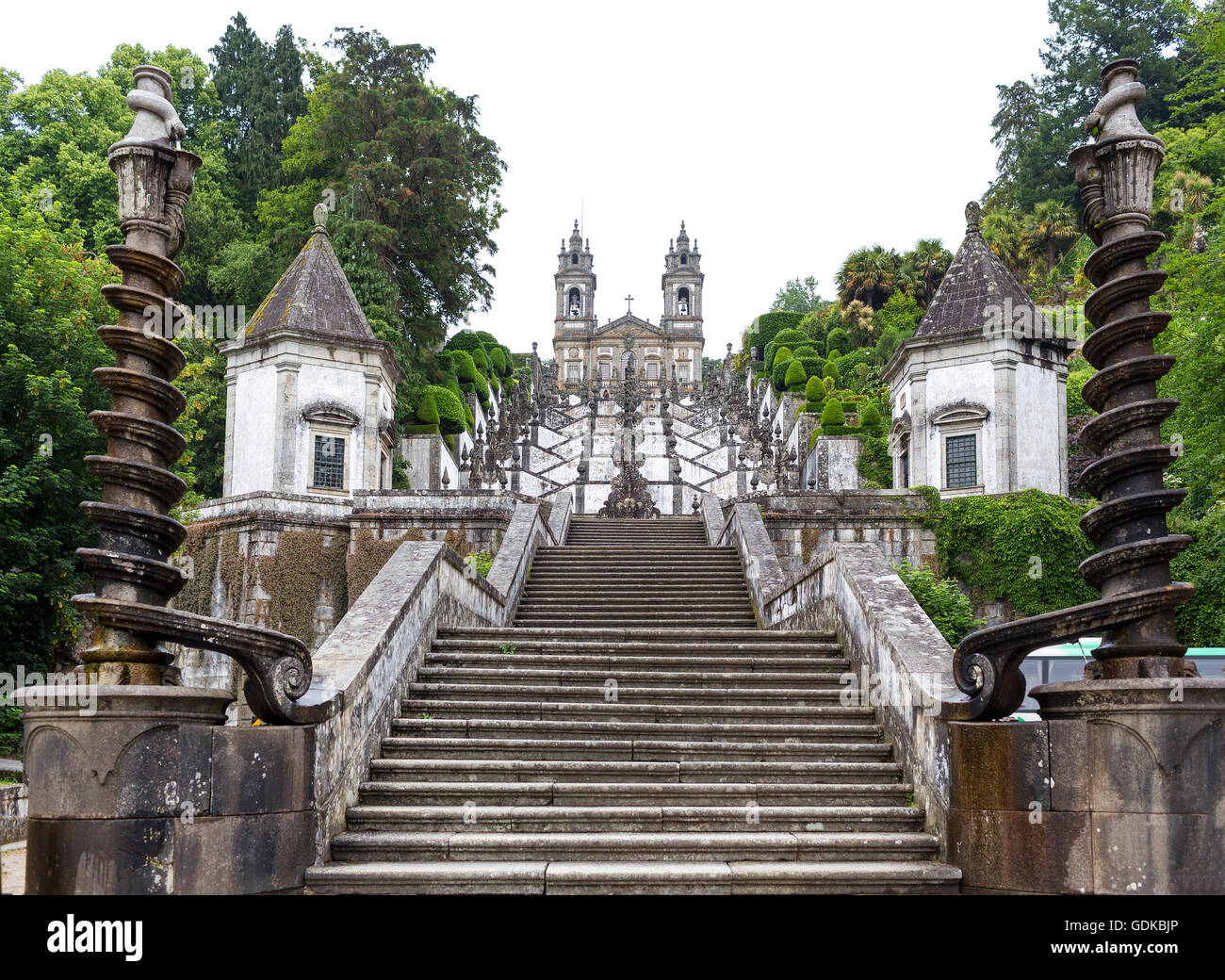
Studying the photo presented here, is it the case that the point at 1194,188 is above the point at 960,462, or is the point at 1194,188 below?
above

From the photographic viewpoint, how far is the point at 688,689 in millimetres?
8500

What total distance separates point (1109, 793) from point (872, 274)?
4616cm

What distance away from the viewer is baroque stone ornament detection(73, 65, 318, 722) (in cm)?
538

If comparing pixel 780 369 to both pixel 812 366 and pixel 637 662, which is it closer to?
pixel 812 366

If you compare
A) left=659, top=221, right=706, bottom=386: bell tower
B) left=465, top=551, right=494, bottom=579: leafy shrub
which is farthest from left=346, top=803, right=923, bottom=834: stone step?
left=659, top=221, right=706, bottom=386: bell tower

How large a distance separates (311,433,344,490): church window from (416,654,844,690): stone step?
1654 centimetres

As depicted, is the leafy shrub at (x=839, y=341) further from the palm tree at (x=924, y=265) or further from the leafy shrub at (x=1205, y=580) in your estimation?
the leafy shrub at (x=1205, y=580)

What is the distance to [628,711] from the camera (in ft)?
26.7

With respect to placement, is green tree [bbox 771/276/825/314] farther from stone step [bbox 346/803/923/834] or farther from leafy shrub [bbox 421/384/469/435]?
stone step [bbox 346/803/923/834]

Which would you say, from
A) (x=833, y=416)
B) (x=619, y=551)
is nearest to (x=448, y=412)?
(x=833, y=416)

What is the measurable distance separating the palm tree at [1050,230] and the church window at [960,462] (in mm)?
25628

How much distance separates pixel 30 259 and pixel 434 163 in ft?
58.1

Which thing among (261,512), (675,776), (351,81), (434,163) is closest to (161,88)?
(675,776)
